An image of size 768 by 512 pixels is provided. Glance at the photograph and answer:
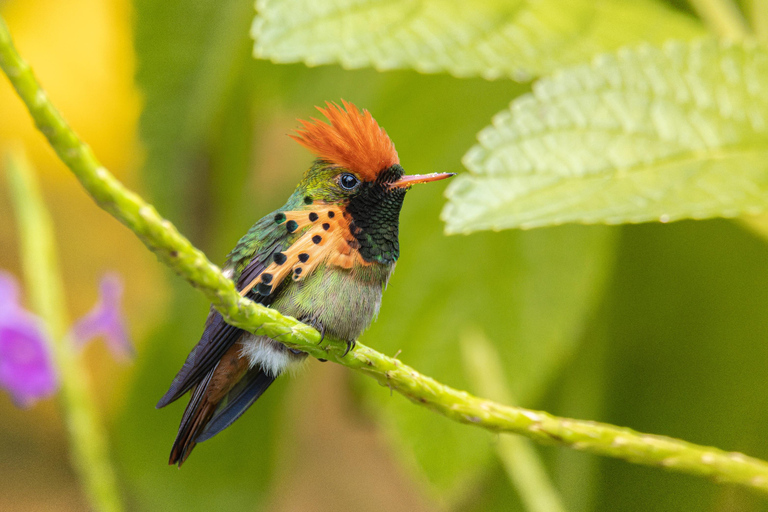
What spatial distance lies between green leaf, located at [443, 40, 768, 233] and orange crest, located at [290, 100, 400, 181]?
Result: 0.06 metres

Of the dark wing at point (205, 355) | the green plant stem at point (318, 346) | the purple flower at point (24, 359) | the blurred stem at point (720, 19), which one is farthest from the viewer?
the blurred stem at point (720, 19)

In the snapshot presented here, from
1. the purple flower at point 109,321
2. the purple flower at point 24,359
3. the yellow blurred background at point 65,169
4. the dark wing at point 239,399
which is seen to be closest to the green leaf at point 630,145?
the dark wing at point 239,399

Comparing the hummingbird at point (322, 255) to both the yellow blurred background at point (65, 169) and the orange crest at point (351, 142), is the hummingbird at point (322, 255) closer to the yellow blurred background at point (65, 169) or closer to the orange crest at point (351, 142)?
the orange crest at point (351, 142)

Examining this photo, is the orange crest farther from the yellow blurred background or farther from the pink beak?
the yellow blurred background

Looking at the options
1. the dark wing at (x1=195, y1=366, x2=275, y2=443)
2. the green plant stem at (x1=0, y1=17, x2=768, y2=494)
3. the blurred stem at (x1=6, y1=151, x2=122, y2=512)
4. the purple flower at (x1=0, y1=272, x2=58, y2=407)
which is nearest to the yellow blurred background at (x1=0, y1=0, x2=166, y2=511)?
the purple flower at (x1=0, y1=272, x2=58, y2=407)

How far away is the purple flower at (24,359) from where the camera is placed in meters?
0.71

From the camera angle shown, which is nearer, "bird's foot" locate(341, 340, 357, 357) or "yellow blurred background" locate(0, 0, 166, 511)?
"bird's foot" locate(341, 340, 357, 357)

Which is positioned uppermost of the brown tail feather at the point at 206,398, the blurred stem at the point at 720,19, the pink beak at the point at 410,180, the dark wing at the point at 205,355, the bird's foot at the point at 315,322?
the dark wing at the point at 205,355

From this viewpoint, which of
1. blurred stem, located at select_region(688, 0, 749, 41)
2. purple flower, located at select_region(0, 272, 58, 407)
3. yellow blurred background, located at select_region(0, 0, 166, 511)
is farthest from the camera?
yellow blurred background, located at select_region(0, 0, 166, 511)

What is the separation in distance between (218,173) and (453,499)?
2.17ft

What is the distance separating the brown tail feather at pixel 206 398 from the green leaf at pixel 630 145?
0.16m

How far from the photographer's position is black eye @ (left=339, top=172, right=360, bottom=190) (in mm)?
453

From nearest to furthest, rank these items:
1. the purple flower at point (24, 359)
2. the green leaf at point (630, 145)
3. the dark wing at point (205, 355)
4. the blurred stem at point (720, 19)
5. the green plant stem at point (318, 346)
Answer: the green plant stem at point (318, 346) → the dark wing at point (205, 355) → the green leaf at point (630, 145) → the purple flower at point (24, 359) → the blurred stem at point (720, 19)

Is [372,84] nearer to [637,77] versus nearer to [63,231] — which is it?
[637,77]
